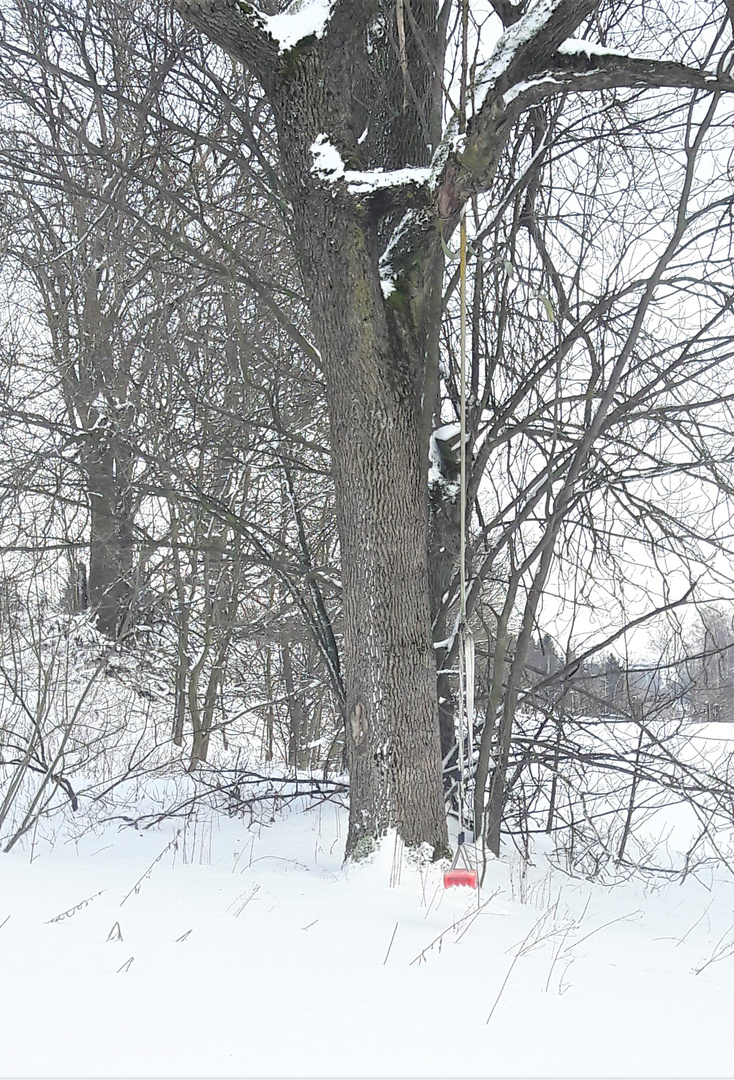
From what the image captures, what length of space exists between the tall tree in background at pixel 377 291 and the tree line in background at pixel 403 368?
0.04 feet

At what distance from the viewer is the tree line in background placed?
3701mm

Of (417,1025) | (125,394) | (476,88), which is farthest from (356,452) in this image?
(125,394)

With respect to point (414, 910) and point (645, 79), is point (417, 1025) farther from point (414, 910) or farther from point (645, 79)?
point (645, 79)

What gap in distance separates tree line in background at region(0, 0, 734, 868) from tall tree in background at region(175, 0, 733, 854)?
13mm

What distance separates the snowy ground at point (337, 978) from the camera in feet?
5.40

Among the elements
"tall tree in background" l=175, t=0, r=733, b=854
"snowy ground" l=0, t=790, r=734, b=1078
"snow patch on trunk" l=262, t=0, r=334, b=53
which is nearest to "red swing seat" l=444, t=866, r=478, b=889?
"snowy ground" l=0, t=790, r=734, b=1078

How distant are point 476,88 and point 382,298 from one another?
92 centimetres

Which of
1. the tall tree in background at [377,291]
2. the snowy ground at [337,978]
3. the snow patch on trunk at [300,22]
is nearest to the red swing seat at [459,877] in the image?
the snowy ground at [337,978]

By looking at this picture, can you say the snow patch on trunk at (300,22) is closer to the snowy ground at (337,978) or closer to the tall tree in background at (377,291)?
the tall tree in background at (377,291)

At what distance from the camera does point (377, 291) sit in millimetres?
3889

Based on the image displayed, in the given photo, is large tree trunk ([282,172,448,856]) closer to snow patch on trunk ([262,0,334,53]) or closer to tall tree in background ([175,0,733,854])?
tall tree in background ([175,0,733,854])

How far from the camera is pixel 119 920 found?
249cm

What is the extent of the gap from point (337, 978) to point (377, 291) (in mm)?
2764

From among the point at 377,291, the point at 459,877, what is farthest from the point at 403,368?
the point at 459,877
